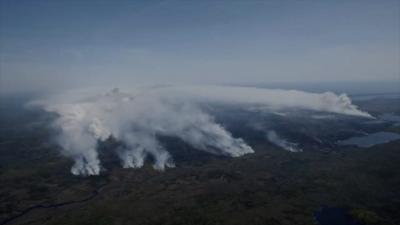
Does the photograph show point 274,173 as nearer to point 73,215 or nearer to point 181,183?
point 181,183

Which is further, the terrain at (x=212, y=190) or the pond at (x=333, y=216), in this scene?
the terrain at (x=212, y=190)

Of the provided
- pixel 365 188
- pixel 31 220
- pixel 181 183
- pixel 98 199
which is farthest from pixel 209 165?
pixel 31 220

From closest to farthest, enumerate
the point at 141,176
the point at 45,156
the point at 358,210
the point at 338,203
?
the point at 358,210 < the point at 338,203 < the point at 141,176 < the point at 45,156

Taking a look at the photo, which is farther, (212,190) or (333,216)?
(212,190)

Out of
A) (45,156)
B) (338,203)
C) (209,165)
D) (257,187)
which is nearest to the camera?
(338,203)

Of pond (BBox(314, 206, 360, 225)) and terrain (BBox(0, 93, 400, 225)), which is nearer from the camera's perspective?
pond (BBox(314, 206, 360, 225))

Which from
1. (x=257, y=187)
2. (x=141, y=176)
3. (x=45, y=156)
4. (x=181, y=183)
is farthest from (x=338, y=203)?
(x=45, y=156)

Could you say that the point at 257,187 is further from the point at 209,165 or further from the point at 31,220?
the point at 31,220

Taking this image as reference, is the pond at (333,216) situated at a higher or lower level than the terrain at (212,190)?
lower

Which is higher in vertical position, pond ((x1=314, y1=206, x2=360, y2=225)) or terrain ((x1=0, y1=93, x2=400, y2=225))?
terrain ((x1=0, y1=93, x2=400, y2=225))

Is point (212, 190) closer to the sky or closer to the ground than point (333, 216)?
closer to the sky

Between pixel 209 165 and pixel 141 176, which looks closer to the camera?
pixel 141 176
